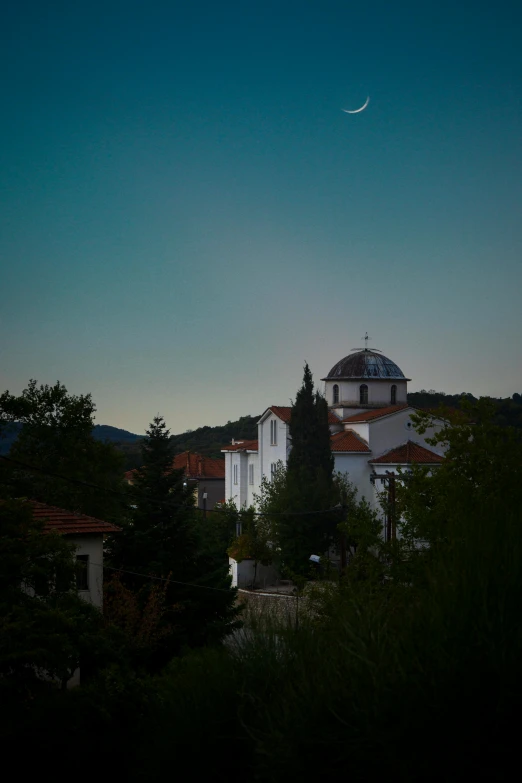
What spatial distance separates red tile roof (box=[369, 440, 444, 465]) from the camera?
2181 inches

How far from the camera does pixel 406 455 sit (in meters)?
56.4

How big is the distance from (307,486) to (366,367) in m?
21.6

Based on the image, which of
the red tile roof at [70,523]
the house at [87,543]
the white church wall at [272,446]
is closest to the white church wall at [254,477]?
the white church wall at [272,446]

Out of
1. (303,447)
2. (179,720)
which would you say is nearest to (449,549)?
(179,720)

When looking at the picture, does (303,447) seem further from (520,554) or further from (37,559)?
(520,554)

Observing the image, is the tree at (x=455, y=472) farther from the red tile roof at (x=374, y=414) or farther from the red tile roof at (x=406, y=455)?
the red tile roof at (x=374, y=414)

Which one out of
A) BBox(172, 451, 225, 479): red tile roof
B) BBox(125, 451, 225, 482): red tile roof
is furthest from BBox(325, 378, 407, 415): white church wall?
BBox(172, 451, 225, 479): red tile roof

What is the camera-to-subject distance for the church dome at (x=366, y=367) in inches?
2650

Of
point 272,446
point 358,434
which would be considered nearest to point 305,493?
point 358,434

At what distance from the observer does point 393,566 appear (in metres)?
18.5

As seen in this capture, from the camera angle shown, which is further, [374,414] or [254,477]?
[254,477]

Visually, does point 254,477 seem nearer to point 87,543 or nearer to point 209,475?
point 209,475

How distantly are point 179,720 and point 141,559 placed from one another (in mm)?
19033

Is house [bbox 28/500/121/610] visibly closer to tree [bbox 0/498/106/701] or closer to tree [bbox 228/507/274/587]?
tree [bbox 0/498/106/701]
